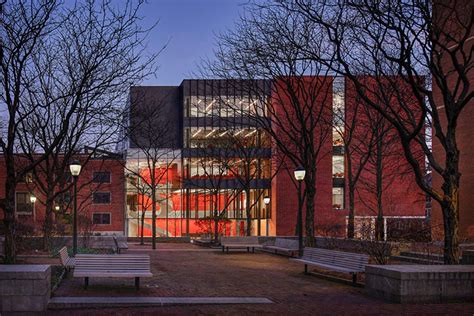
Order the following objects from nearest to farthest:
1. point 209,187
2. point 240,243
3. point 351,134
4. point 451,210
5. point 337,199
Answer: point 451,210, point 240,243, point 351,134, point 337,199, point 209,187

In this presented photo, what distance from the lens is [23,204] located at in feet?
213

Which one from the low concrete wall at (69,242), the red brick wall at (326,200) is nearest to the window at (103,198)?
the red brick wall at (326,200)

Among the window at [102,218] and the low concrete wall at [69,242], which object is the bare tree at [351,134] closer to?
the low concrete wall at [69,242]

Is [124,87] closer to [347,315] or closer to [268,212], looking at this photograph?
[347,315]

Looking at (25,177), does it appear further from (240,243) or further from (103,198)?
(103,198)

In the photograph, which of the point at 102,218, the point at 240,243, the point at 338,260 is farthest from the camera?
the point at 102,218

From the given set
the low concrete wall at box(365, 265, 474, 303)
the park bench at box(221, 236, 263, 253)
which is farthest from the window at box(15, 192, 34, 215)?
the low concrete wall at box(365, 265, 474, 303)

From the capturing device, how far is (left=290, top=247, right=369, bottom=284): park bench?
15.3 metres

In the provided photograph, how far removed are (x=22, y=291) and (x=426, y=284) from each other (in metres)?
7.65

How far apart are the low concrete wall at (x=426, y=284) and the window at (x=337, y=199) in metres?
46.4

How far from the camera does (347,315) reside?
11070mm

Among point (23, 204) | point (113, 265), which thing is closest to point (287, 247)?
point (113, 265)

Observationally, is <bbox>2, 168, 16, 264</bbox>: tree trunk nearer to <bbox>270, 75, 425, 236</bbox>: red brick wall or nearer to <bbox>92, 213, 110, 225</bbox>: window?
<bbox>270, 75, 425, 236</bbox>: red brick wall

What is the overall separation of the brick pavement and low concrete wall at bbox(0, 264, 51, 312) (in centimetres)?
49
